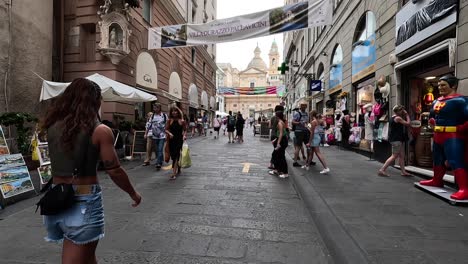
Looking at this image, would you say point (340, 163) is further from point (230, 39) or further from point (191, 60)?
point (191, 60)

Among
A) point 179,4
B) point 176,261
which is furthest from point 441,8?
point 179,4

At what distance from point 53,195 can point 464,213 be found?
4941 mm

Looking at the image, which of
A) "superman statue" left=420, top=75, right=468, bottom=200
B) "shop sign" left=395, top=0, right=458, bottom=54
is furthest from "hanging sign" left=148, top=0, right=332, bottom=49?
"superman statue" left=420, top=75, right=468, bottom=200

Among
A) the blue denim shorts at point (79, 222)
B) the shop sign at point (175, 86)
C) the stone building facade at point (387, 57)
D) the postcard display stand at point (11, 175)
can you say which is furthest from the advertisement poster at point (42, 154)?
the shop sign at point (175, 86)

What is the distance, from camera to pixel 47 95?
895cm

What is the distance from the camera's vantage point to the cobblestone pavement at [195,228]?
3.10 meters

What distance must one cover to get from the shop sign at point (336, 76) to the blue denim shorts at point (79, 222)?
45.6 feet

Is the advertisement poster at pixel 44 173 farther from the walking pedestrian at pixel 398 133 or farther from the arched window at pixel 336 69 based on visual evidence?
the arched window at pixel 336 69

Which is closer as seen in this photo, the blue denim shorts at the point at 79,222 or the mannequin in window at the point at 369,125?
the blue denim shorts at the point at 79,222

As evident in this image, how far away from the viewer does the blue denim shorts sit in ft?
6.13

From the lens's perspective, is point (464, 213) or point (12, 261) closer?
point (12, 261)

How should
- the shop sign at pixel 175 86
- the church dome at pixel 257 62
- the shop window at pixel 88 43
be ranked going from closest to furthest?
1. the shop window at pixel 88 43
2. the shop sign at pixel 175 86
3. the church dome at pixel 257 62

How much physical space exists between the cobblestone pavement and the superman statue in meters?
2.40

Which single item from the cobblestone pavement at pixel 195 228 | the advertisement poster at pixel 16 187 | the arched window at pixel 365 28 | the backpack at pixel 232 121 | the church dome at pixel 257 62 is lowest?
the cobblestone pavement at pixel 195 228
